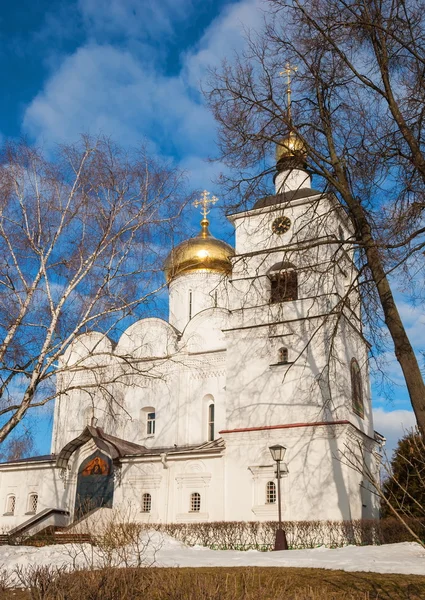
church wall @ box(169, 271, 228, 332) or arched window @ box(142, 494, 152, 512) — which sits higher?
church wall @ box(169, 271, 228, 332)

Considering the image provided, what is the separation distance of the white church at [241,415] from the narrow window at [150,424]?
86 millimetres

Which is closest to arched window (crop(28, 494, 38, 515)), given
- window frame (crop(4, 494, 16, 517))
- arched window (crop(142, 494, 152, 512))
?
window frame (crop(4, 494, 16, 517))

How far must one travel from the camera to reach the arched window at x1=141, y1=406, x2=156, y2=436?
24.6 metres

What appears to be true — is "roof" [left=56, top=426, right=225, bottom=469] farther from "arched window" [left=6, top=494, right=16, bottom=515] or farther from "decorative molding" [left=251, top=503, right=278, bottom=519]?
"arched window" [left=6, top=494, right=16, bottom=515]

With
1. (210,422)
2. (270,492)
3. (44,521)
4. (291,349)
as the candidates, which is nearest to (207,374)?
(210,422)

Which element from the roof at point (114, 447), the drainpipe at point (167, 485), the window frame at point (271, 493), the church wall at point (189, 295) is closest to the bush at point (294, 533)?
the window frame at point (271, 493)

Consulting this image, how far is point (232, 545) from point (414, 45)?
12810 millimetres

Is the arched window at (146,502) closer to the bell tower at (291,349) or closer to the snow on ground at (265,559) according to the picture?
the bell tower at (291,349)

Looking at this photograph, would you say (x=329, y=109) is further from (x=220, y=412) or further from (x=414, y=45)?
(x=220, y=412)

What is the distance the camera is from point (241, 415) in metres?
19.4

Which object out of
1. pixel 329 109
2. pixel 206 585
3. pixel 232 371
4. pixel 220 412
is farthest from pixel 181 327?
pixel 206 585

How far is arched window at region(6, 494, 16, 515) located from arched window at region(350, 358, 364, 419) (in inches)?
534

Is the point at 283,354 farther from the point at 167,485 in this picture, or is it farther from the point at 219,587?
the point at 219,587

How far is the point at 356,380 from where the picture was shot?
20.5 meters
